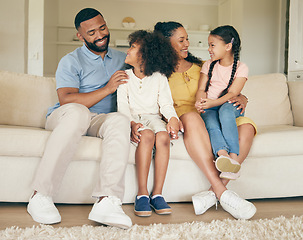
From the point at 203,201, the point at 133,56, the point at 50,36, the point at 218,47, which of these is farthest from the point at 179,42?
the point at 50,36

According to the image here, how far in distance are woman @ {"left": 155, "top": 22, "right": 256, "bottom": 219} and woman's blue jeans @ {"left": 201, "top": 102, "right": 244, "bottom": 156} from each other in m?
0.04

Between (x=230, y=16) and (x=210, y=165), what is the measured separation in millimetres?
4974

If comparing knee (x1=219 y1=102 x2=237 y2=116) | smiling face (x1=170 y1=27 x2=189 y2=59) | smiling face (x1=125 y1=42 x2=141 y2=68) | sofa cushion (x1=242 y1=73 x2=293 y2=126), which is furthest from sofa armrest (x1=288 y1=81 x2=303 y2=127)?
smiling face (x1=125 y1=42 x2=141 y2=68)

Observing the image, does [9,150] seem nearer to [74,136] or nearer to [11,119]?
[74,136]

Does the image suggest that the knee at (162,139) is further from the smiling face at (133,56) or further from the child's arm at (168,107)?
the smiling face at (133,56)

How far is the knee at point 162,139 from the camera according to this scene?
70.0 inches

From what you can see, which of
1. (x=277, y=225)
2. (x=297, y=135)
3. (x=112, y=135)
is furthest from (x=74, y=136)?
(x=297, y=135)

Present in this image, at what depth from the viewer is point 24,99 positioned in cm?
234

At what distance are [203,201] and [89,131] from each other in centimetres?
71

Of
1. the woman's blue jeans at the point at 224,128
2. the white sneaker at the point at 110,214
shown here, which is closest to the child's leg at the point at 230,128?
the woman's blue jeans at the point at 224,128

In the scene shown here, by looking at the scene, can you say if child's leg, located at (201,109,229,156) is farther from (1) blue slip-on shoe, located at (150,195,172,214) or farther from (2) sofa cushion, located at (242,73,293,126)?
(2) sofa cushion, located at (242,73,293,126)

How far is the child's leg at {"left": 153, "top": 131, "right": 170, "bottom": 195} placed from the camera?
1777 mm

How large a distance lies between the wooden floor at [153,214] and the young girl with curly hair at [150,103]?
0.12 metres

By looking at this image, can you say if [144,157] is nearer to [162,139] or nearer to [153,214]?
[162,139]
